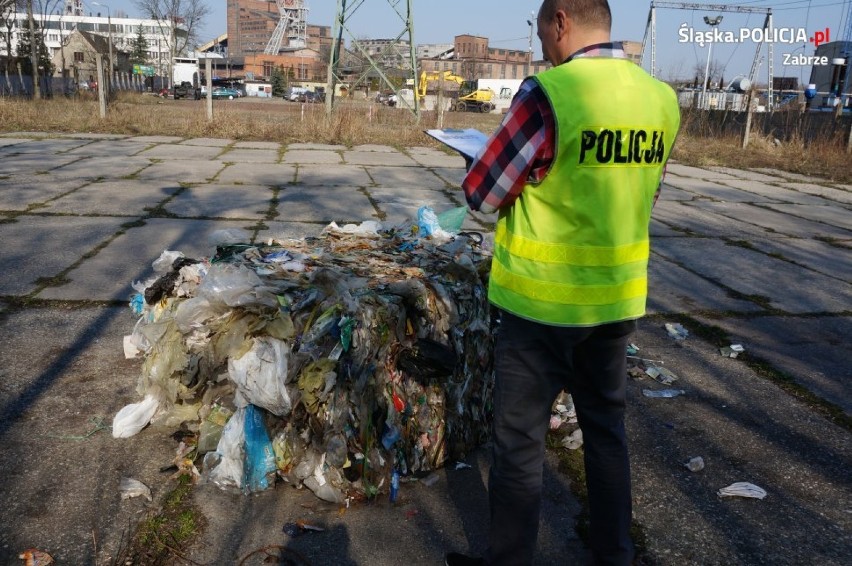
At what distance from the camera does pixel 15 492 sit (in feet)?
8.79

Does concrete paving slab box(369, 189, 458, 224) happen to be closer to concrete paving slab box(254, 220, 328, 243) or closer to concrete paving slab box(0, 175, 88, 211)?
concrete paving slab box(254, 220, 328, 243)

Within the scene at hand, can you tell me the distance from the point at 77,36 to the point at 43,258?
70.2 meters

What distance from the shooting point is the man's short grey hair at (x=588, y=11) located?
1.95m

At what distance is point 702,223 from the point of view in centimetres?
920

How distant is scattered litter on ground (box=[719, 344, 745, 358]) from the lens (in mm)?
4594

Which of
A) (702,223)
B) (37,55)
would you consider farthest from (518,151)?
(37,55)

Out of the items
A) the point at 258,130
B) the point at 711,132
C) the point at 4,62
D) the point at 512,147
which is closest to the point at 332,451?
the point at 512,147

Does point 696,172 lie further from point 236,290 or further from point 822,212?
point 236,290

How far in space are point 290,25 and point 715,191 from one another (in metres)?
132

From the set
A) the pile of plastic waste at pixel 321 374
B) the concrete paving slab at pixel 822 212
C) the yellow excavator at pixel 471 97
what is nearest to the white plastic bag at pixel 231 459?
the pile of plastic waste at pixel 321 374

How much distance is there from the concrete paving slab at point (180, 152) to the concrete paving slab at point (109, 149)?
27 cm

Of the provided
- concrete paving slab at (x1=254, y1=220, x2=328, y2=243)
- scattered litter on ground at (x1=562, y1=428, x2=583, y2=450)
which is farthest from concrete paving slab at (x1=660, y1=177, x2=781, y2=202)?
scattered litter on ground at (x1=562, y1=428, x2=583, y2=450)

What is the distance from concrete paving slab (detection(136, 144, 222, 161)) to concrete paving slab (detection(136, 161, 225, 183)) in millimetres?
666

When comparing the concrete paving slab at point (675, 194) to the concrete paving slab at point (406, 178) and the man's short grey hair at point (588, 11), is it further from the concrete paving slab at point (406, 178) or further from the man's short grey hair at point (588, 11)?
the man's short grey hair at point (588, 11)
